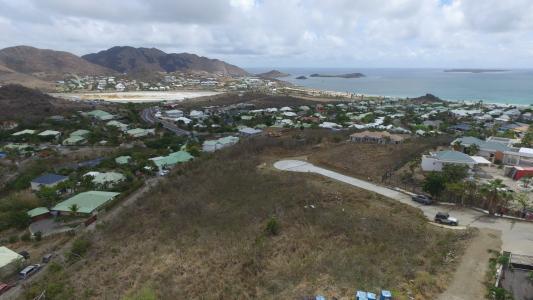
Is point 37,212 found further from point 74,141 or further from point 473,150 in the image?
point 473,150

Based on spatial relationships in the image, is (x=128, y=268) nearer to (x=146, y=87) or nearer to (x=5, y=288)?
(x=5, y=288)

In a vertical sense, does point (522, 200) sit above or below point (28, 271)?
above

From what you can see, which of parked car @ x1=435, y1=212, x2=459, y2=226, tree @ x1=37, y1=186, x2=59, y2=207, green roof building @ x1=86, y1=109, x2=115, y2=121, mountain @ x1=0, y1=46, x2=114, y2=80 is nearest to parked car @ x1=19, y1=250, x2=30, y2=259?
tree @ x1=37, y1=186, x2=59, y2=207

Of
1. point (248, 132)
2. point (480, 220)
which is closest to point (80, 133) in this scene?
point (248, 132)

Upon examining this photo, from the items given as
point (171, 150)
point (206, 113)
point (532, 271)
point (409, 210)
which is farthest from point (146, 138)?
point (532, 271)

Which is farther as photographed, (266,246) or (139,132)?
(139,132)

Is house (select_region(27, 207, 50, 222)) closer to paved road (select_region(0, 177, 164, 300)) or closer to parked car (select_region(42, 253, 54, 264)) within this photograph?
paved road (select_region(0, 177, 164, 300))

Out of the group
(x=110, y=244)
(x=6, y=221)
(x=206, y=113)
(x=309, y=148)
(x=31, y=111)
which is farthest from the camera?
(x=206, y=113)
